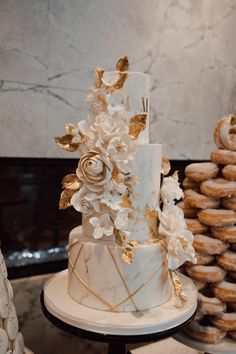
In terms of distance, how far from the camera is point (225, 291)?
1.24 meters

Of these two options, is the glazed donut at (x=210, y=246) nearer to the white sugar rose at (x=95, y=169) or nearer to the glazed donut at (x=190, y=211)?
the glazed donut at (x=190, y=211)

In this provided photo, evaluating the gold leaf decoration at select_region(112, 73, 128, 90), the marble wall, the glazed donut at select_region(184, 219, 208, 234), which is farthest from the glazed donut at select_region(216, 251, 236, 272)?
the marble wall

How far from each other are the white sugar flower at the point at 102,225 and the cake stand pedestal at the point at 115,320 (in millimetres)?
210

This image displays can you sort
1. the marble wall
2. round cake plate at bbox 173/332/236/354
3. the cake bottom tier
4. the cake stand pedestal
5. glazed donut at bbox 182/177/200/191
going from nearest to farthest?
the cake stand pedestal, the cake bottom tier, round cake plate at bbox 173/332/236/354, glazed donut at bbox 182/177/200/191, the marble wall

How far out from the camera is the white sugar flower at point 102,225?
0.93 m

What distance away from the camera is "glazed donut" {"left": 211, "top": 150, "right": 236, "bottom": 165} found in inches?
49.7

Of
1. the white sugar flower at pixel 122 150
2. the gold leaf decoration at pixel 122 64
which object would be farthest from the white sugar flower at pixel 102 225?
the gold leaf decoration at pixel 122 64

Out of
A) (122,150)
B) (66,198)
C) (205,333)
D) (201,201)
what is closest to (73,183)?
(66,198)

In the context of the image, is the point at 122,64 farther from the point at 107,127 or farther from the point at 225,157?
the point at 225,157

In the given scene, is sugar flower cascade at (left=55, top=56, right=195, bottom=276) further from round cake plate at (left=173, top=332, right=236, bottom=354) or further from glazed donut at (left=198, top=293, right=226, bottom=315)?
round cake plate at (left=173, top=332, right=236, bottom=354)

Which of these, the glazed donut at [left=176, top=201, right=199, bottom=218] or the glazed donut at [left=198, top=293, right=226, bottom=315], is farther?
the glazed donut at [left=176, top=201, right=199, bottom=218]

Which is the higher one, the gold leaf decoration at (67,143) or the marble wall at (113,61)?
the marble wall at (113,61)

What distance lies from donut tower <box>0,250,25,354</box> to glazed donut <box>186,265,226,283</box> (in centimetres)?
62

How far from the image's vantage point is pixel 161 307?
1006 mm
